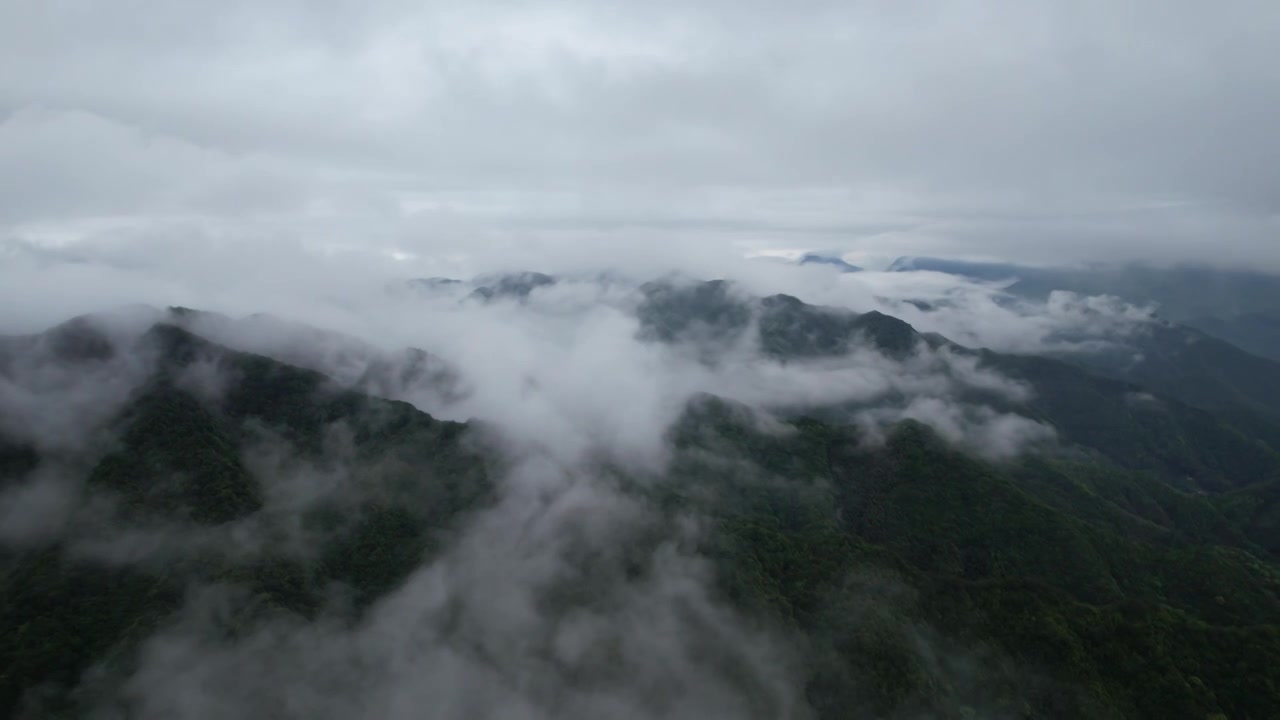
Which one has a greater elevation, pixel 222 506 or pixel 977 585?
pixel 222 506

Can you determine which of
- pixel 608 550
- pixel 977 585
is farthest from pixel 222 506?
pixel 977 585

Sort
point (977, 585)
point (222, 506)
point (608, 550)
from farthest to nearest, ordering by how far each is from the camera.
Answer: point (608, 550) → point (222, 506) → point (977, 585)

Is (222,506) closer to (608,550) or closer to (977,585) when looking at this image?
(608,550)

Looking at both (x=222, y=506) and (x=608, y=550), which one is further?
(x=608, y=550)

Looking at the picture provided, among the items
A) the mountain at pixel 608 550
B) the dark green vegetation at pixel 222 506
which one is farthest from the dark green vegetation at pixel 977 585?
the dark green vegetation at pixel 222 506

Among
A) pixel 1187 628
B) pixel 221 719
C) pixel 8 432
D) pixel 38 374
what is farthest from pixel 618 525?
pixel 38 374

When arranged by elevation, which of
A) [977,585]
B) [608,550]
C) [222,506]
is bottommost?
[608,550]

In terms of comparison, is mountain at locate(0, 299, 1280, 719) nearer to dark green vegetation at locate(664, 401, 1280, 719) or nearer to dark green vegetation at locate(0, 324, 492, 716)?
dark green vegetation at locate(664, 401, 1280, 719)

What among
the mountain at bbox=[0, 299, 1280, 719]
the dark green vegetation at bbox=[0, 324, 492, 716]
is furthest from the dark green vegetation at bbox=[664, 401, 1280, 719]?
the dark green vegetation at bbox=[0, 324, 492, 716]

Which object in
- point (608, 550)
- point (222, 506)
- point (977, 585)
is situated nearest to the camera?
point (977, 585)
